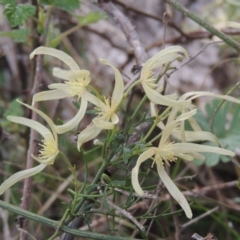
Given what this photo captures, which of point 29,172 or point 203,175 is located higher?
point 29,172

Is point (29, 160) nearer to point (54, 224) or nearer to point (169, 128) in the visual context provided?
point (54, 224)

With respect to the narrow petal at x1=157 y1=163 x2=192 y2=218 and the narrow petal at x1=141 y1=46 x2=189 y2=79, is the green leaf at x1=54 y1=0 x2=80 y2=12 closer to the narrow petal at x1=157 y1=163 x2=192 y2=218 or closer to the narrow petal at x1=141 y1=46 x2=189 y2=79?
the narrow petal at x1=141 y1=46 x2=189 y2=79

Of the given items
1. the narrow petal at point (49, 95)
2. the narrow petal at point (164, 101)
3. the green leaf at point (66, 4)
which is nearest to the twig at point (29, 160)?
the green leaf at point (66, 4)

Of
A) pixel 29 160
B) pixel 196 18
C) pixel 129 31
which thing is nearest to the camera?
pixel 196 18

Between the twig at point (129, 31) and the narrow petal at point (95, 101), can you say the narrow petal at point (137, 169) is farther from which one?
the twig at point (129, 31)

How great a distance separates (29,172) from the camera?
2.54 ft

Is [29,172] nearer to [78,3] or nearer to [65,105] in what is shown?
[78,3]

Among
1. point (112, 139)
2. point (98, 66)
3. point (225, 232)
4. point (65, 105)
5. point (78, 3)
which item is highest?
point (78, 3)

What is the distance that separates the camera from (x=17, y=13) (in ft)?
3.45

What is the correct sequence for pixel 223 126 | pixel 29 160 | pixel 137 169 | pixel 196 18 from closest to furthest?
1. pixel 137 169
2. pixel 196 18
3. pixel 29 160
4. pixel 223 126

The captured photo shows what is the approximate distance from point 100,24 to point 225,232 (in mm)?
1060

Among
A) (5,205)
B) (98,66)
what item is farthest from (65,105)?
(5,205)

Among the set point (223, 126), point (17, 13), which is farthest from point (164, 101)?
point (223, 126)

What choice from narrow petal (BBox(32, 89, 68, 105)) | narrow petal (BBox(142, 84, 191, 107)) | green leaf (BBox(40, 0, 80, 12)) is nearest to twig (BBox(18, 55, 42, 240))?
green leaf (BBox(40, 0, 80, 12))
